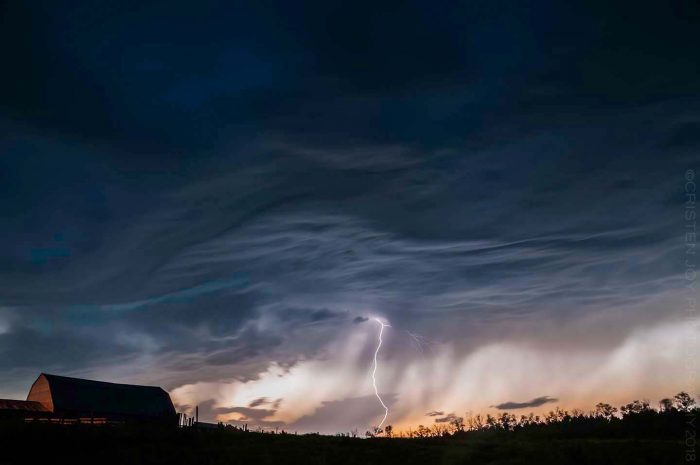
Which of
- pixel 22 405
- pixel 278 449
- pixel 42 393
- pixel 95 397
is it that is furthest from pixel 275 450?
pixel 42 393

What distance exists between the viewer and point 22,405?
2077 inches

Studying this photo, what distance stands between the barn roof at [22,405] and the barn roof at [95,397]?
66 cm

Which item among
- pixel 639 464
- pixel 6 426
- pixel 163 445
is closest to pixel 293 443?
pixel 163 445

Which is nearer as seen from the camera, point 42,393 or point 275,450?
point 275,450

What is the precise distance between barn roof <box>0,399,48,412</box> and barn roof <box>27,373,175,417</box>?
662mm

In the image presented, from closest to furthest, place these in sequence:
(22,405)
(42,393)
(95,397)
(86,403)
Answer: (22,405), (42,393), (86,403), (95,397)

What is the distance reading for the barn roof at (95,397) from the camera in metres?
54.6

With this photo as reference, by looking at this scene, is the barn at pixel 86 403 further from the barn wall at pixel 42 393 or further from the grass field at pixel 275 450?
the grass field at pixel 275 450

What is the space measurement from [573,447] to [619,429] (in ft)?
50.6

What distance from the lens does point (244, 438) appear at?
1692 inches

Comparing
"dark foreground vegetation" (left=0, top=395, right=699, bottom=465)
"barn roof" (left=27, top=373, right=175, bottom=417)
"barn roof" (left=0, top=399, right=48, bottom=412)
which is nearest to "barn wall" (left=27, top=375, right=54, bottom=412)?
"barn roof" (left=27, top=373, right=175, bottom=417)

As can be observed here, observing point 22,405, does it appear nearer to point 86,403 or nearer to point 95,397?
point 86,403

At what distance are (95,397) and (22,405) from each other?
19.6ft

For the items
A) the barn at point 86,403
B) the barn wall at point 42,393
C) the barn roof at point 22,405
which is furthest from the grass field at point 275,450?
the barn roof at point 22,405
